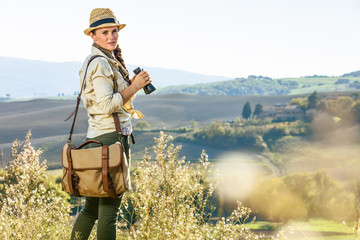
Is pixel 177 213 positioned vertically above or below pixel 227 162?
above

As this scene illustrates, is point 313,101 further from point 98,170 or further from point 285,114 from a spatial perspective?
point 98,170

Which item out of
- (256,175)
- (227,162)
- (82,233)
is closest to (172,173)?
(82,233)

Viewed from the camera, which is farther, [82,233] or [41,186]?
[41,186]

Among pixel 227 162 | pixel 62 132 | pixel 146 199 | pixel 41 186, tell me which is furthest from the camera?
pixel 62 132

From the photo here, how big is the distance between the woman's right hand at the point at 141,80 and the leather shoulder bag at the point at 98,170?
0.88ft

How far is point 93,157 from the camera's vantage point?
2773mm

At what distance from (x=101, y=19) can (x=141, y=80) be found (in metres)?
0.54

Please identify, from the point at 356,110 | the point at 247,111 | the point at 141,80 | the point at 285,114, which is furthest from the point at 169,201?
the point at 247,111

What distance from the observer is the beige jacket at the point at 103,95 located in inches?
109

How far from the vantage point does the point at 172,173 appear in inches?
150

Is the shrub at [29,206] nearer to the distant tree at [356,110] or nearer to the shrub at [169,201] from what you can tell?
the shrub at [169,201]

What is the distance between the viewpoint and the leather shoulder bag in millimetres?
2730

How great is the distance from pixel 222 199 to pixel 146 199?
50183mm

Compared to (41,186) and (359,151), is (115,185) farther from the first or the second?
(359,151)
